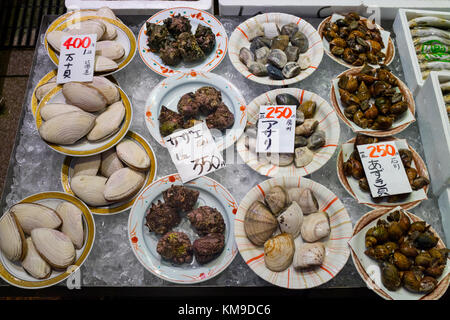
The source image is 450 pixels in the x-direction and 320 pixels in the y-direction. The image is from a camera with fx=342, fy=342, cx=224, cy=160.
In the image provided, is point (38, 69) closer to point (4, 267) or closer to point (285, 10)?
point (4, 267)

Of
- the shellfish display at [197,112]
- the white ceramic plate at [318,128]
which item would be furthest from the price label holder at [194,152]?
the white ceramic plate at [318,128]

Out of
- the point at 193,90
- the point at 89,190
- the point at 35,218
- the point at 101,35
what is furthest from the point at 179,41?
the point at 35,218

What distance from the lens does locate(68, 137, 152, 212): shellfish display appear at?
167 centimetres

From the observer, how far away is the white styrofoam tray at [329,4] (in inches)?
88.1

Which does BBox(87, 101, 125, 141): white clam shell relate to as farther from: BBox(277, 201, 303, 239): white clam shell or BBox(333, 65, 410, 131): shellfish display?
BBox(333, 65, 410, 131): shellfish display

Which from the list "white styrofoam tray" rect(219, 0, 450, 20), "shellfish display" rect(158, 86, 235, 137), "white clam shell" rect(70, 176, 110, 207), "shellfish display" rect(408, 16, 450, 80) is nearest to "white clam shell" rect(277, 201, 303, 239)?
"shellfish display" rect(158, 86, 235, 137)

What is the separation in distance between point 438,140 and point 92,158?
1.80 meters

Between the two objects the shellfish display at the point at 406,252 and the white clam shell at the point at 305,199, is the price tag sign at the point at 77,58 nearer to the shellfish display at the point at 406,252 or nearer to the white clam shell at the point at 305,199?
the white clam shell at the point at 305,199

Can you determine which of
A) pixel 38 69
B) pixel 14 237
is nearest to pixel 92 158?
pixel 14 237

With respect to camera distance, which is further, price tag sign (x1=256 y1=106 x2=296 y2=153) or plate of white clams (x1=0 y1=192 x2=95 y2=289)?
price tag sign (x1=256 y1=106 x2=296 y2=153)

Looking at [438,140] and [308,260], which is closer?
[308,260]

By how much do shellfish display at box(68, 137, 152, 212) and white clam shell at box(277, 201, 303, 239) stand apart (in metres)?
0.71
